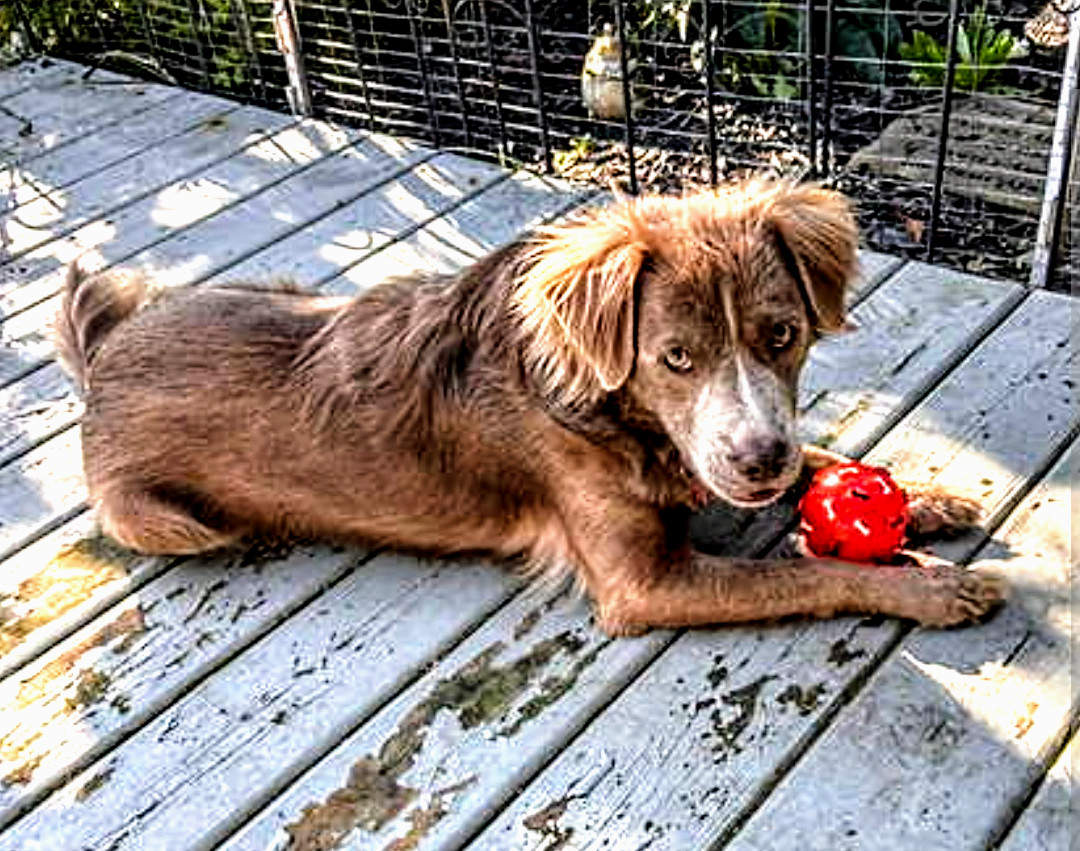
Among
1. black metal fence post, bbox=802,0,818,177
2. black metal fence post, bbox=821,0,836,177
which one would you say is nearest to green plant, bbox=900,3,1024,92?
black metal fence post, bbox=821,0,836,177

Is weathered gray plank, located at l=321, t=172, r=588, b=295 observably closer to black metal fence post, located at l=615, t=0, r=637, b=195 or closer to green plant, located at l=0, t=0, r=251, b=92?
black metal fence post, located at l=615, t=0, r=637, b=195

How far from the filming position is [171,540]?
2969 millimetres

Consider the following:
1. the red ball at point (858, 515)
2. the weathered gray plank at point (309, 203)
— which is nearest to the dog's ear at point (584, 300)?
the red ball at point (858, 515)

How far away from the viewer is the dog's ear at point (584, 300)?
2422 mm

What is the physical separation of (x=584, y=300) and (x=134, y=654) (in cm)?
119

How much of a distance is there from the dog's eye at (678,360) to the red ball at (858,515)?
476 mm

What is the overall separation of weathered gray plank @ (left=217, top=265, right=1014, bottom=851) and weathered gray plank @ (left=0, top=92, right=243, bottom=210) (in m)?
2.70

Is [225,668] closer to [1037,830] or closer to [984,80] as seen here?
[1037,830]

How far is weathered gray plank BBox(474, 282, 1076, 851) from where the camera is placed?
2285 millimetres

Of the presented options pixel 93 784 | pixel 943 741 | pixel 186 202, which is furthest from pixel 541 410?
pixel 186 202

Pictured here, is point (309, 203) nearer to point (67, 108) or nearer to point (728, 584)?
point (67, 108)

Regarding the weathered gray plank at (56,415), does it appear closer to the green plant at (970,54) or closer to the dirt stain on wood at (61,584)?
the dirt stain on wood at (61,584)

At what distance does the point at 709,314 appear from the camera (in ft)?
7.82

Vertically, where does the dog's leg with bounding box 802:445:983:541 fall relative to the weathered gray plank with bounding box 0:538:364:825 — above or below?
above
